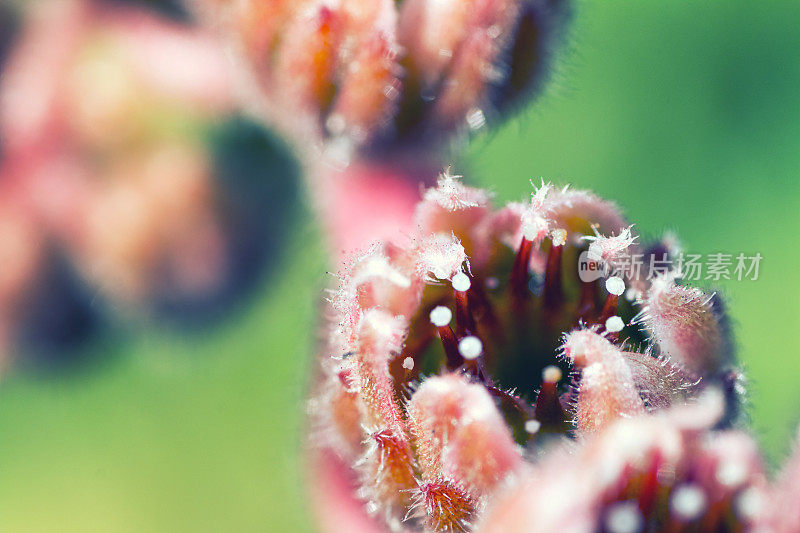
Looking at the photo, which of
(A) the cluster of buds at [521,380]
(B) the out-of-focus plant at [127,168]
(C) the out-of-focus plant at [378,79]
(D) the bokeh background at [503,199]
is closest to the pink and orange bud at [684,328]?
(A) the cluster of buds at [521,380]

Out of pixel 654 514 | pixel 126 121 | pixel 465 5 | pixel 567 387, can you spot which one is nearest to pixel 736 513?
pixel 654 514

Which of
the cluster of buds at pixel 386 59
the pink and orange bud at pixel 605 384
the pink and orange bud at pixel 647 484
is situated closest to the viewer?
the pink and orange bud at pixel 647 484

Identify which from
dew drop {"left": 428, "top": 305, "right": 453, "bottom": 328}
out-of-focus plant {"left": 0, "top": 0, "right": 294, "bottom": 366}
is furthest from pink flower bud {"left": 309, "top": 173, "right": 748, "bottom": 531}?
out-of-focus plant {"left": 0, "top": 0, "right": 294, "bottom": 366}

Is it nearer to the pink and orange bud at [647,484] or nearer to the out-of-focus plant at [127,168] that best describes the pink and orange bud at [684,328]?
the pink and orange bud at [647,484]

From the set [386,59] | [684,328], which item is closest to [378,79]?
[386,59]

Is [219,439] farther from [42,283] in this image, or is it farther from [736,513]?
[736,513]

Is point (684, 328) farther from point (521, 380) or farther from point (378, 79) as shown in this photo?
point (378, 79)
